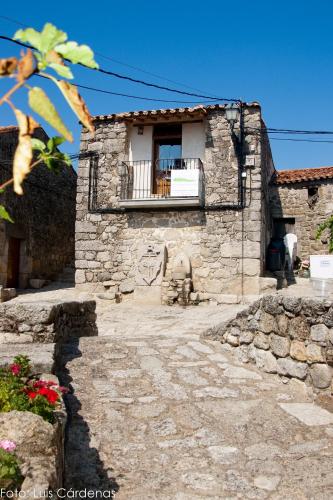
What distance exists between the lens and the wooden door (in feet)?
47.4

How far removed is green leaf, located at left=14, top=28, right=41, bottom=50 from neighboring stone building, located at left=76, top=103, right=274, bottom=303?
10471 mm

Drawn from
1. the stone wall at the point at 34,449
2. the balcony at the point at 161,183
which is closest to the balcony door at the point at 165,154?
the balcony at the point at 161,183

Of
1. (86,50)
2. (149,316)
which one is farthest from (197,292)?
(86,50)

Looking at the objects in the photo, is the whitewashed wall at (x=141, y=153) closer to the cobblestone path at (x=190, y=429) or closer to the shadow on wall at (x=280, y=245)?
the shadow on wall at (x=280, y=245)

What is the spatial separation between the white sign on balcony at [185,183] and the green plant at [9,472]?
1034 centimetres

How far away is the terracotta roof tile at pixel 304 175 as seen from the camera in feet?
50.6

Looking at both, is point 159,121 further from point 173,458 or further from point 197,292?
point 173,458

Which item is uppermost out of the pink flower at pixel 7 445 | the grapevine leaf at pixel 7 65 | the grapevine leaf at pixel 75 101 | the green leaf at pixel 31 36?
the green leaf at pixel 31 36

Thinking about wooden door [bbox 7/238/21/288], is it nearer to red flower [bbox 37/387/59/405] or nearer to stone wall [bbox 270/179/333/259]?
stone wall [bbox 270/179/333/259]

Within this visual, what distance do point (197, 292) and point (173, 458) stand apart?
8.79m

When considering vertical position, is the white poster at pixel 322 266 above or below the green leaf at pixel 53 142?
below

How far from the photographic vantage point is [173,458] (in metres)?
2.89

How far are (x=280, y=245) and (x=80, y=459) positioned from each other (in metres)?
12.3

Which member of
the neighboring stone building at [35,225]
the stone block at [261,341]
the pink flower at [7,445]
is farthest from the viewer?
the neighboring stone building at [35,225]
